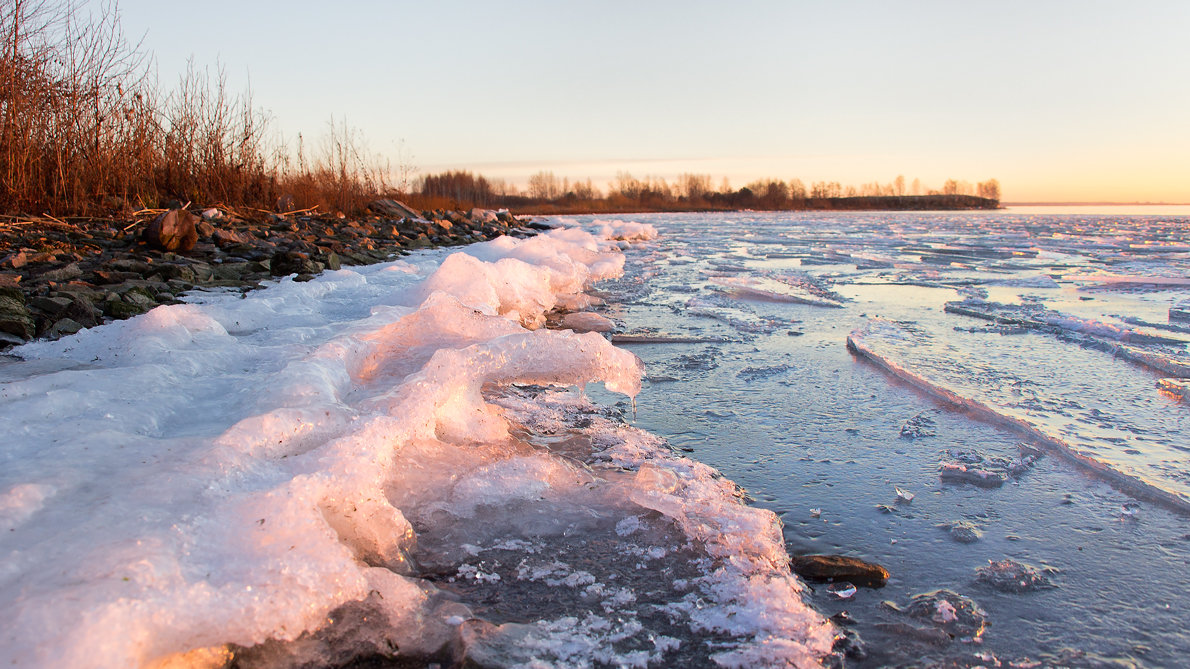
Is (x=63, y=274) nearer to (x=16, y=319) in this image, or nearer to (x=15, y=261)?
(x=15, y=261)

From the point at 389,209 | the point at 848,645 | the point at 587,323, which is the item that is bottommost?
the point at 848,645

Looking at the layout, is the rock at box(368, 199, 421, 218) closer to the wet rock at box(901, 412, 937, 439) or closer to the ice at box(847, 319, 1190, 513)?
the ice at box(847, 319, 1190, 513)

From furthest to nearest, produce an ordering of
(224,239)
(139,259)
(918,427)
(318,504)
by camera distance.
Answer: (224,239) < (139,259) < (918,427) < (318,504)

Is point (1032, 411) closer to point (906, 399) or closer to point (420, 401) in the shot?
point (906, 399)

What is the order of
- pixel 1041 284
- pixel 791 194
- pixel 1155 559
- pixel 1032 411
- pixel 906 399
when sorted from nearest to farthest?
pixel 1155 559, pixel 1032 411, pixel 906 399, pixel 1041 284, pixel 791 194

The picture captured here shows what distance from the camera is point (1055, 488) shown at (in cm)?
201

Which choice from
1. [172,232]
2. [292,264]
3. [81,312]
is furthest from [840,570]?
[172,232]

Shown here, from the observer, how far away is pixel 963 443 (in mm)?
2361

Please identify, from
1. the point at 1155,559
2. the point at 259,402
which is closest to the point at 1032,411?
the point at 1155,559

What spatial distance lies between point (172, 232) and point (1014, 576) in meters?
6.03

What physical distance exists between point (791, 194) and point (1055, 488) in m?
69.0

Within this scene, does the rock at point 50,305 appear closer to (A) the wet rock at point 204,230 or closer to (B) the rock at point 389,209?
(A) the wet rock at point 204,230

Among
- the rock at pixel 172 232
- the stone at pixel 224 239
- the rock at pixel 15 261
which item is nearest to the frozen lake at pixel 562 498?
the rock at pixel 15 261

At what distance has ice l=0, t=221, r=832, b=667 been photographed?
1.15 metres
